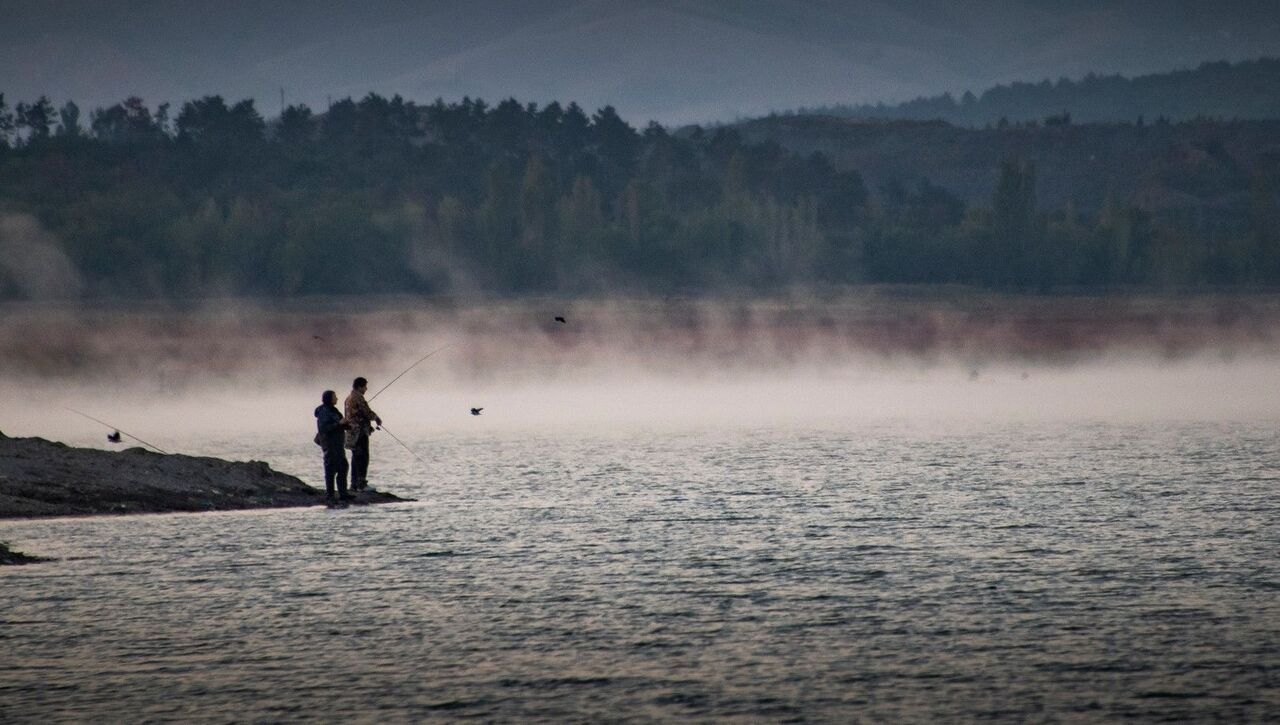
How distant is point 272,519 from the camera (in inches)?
1291

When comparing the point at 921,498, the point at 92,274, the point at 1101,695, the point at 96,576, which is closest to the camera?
the point at 1101,695

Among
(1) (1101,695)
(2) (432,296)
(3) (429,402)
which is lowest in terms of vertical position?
(1) (1101,695)

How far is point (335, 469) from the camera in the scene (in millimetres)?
34312

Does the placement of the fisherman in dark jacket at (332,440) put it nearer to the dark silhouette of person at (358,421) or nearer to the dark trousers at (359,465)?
the dark silhouette of person at (358,421)

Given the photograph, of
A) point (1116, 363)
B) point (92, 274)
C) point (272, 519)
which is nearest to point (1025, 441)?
point (272, 519)

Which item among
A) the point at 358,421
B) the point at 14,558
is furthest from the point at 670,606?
the point at 358,421

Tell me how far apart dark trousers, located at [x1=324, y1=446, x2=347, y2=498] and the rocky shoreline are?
50 cm

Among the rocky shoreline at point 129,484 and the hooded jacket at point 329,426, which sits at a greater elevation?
the hooded jacket at point 329,426

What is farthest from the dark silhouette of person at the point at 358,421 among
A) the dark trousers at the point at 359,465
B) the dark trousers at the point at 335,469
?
the dark trousers at the point at 335,469

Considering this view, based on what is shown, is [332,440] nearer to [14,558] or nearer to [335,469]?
[335,469]

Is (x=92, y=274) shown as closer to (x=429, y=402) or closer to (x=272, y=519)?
(x=429, y=402)

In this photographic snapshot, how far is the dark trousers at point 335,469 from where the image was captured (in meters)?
33.9

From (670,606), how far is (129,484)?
44.0ft

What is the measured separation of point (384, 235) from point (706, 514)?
14915 centimetres
